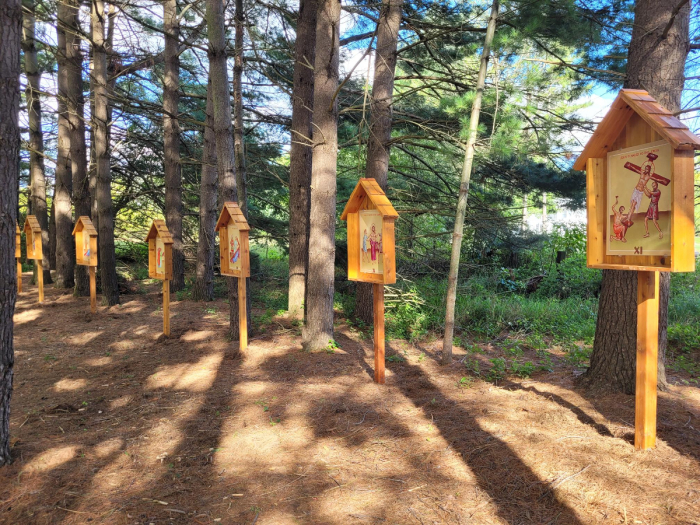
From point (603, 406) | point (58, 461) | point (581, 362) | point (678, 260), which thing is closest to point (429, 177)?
point (581, 362)

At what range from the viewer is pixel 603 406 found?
14.7 ft

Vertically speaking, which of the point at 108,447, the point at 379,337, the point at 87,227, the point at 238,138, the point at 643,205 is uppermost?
the point at 238,138

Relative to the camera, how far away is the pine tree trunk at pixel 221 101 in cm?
747

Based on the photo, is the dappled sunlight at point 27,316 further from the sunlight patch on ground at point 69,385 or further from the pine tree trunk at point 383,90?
the pine tree trunk at point 383,90

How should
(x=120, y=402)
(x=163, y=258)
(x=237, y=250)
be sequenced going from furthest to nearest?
(x=163, y=258)
(x=237, y=250)
(x=120, y=402)

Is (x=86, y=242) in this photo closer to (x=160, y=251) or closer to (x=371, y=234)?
(x=160, y=251)

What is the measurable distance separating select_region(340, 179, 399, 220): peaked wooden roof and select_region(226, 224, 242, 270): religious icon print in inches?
67.3

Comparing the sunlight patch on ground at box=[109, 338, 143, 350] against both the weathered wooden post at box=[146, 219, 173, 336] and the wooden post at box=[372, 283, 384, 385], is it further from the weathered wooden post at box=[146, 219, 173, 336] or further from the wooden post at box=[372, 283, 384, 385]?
the wooden post at box=[372, 283, 384, 385]

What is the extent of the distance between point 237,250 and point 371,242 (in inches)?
89.1

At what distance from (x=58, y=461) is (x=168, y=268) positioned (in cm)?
440

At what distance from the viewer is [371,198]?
18.0 feet

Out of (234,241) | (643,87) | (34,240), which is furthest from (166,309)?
(643,87)

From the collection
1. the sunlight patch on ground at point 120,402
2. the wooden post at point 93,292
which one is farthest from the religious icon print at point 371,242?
the wooden post at point 93,292

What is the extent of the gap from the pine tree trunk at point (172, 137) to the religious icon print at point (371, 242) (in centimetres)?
755
